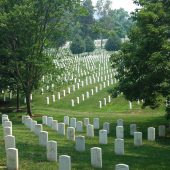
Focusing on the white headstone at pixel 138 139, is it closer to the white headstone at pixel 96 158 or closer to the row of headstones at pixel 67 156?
the row of headstones at pixel 67 156

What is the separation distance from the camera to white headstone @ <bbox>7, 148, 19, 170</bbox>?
34.8 feet

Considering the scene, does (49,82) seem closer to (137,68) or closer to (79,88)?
(137,68)

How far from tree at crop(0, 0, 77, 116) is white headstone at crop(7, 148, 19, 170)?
14004 millimetres

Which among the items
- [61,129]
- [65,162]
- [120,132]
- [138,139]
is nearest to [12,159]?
[65,162]

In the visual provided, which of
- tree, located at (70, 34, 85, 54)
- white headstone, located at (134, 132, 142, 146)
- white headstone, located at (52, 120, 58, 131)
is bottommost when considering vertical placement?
white headstone, located at (134, 132, 142, 146)

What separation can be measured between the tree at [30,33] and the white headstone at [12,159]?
14.0m

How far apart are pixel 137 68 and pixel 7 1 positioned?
9194mm

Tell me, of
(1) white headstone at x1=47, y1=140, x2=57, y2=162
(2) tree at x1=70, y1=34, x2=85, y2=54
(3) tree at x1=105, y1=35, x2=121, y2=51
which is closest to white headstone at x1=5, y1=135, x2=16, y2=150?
(1) white headstone at x1=47, y1=140, x2=57, y2=162

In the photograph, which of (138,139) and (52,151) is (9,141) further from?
(138,139)

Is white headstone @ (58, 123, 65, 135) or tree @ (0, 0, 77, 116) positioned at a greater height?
tree @ (0, 0, 77, 116)

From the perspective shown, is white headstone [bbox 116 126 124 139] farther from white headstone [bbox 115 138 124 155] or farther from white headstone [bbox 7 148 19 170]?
white headstone [bbox 7 148 19 170]

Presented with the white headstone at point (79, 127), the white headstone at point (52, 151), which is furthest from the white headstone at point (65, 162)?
the white headstone at point (79, 127)

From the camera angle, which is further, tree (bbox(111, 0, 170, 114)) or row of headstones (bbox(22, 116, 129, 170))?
tree (bbox(111, 0, 170, 114))

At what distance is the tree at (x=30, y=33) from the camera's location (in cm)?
2438
